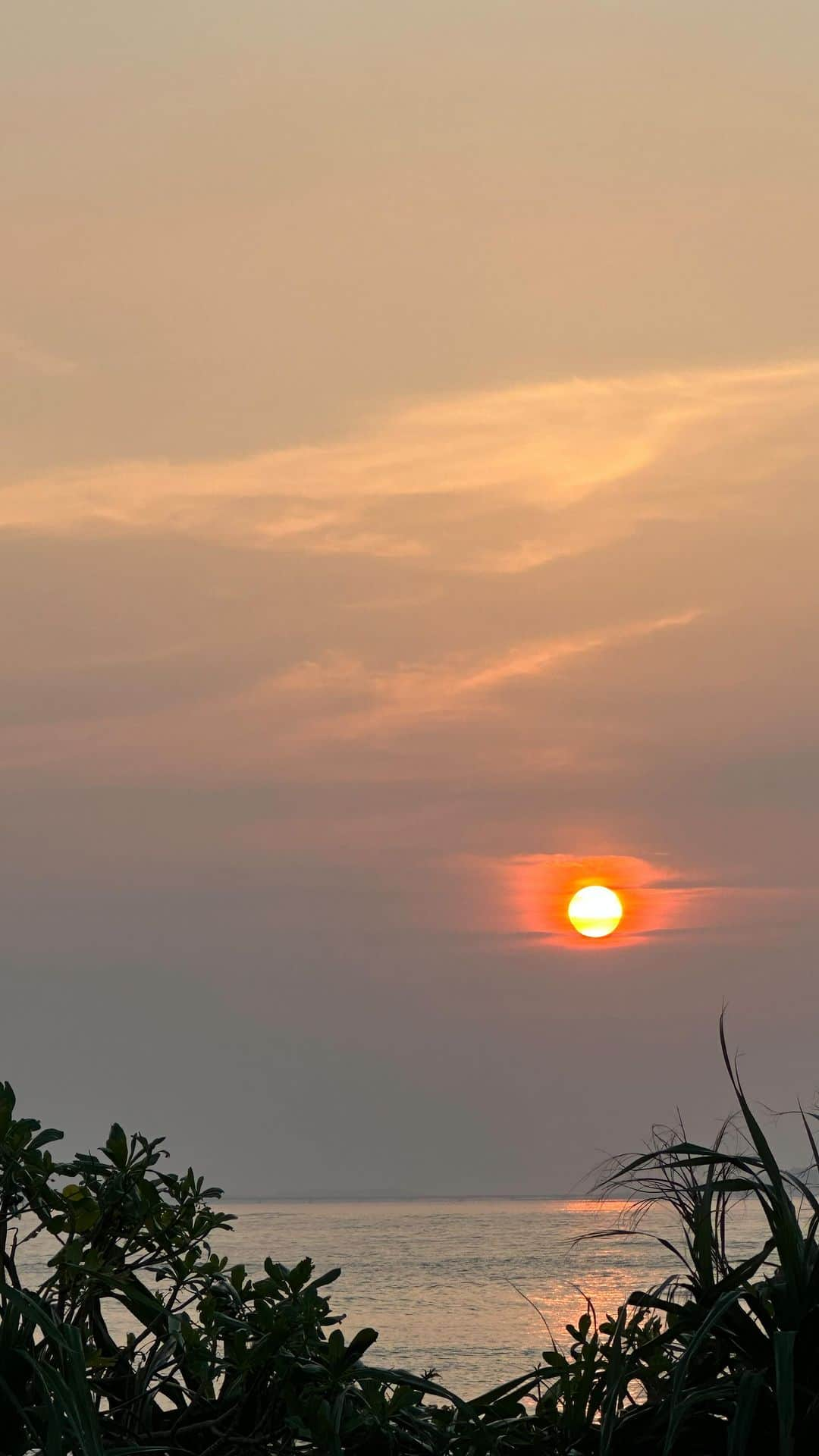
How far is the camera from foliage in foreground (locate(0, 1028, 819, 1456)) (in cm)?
306

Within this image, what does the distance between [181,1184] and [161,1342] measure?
371 millimetres

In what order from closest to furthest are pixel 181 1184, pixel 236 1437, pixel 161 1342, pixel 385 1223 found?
pixel 236 1437 → pixel 161 1342 → pixel 181 1184 → pixel 385 1223

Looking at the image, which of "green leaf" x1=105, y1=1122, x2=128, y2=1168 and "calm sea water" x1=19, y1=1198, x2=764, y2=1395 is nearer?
"green leaf" x1=105, y1=1122, x2=128, y2=1168

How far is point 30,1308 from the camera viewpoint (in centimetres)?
286

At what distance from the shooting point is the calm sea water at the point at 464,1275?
92.5ft

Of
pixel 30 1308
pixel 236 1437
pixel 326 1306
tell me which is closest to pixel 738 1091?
pixel 326 1306

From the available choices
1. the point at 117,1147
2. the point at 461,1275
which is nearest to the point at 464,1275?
the point at 461,1275

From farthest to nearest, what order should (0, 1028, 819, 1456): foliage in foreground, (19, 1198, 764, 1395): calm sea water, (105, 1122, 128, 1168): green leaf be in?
(19, 1198, 764, 1395): calm sea water → (105, 1122, 128, 1168): green leaf → (0, 1028, 819, 1456): foliage in foreground

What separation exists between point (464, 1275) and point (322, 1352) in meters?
48.4

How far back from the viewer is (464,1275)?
4881cm

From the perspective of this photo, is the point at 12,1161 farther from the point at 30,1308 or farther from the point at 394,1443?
the point at 394,1443

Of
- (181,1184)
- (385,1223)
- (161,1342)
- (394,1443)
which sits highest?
(385,1223)

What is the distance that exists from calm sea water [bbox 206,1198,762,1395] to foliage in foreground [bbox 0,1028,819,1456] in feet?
2.31

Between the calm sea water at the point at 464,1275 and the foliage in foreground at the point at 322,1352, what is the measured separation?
0.70 meters
